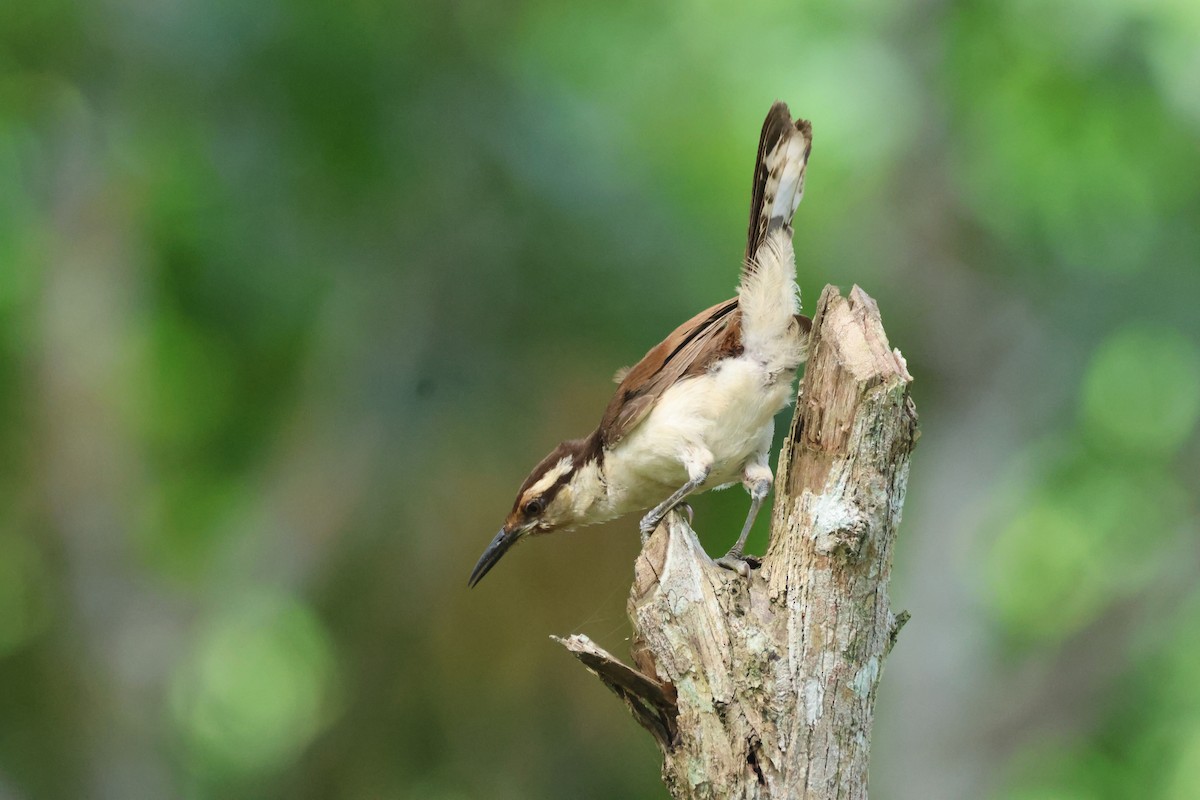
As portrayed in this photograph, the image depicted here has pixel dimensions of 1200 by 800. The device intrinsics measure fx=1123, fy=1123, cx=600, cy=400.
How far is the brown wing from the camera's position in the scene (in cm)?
366

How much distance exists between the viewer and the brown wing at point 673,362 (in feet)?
12.0

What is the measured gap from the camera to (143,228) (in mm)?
6215

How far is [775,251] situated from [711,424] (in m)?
0.58

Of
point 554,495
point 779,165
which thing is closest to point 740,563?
point 554,495

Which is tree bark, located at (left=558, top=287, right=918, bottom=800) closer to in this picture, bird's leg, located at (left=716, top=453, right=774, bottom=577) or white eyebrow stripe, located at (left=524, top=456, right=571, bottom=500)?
bird's leg, located at (left=716, top=453, right=774, bottom=577)

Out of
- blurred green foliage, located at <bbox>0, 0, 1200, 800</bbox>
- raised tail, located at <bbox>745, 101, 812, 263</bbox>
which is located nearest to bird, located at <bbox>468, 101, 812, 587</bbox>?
raised tail, located at <bbox>745, 101, 812, 263</bbox>

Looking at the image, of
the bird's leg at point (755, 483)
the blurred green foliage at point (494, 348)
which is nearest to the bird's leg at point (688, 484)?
the bird's leg at point (755, 483)

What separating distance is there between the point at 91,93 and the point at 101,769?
3.69 meters

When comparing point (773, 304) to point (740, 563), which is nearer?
point (740, 563)

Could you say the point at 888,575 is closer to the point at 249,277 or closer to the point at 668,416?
the point at 668,416

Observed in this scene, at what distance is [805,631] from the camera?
106 inches

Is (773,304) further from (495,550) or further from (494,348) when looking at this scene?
(494,348)

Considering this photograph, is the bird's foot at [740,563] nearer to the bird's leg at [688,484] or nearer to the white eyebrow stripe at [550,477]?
the bird's leg at [688,484]

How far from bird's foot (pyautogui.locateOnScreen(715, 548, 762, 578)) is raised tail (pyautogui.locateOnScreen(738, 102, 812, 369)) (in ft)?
2.29
